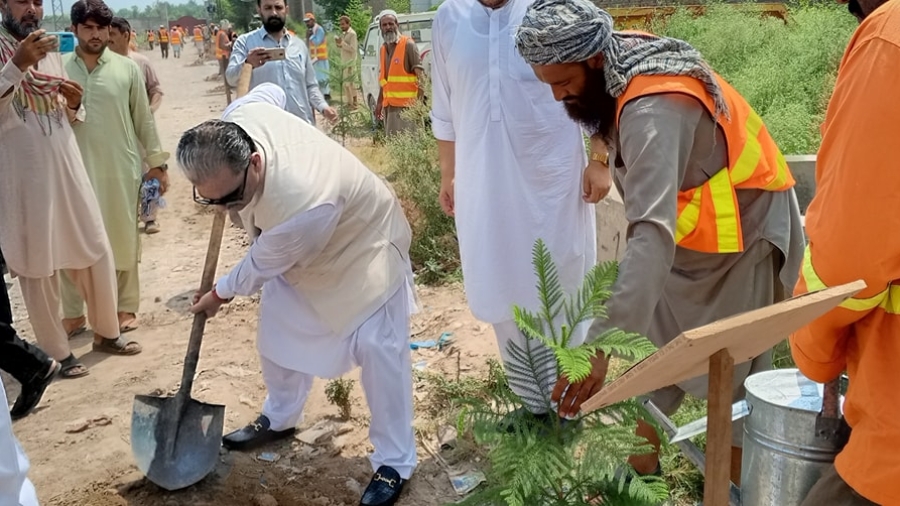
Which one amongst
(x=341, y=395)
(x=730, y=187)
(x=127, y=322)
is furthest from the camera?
(x=127, y=322)

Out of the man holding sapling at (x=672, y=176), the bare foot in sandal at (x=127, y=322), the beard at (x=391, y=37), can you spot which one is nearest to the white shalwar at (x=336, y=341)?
the man holding sapling at (x=672, y=176)

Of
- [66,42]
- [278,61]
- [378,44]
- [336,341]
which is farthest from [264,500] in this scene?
[378,44]

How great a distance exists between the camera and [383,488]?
309 centimetres

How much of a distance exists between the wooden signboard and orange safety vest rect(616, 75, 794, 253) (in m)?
0.77

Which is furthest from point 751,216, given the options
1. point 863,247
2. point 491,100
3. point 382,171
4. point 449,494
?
point 382,171

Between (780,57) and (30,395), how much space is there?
7084 mm

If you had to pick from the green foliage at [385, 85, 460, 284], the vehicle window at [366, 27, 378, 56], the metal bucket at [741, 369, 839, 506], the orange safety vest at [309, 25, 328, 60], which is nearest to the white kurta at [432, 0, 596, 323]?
the metal bucket at [741, 369, 839, 506]

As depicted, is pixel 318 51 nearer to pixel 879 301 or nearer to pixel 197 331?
pixel 197 331

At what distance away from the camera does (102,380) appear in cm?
445

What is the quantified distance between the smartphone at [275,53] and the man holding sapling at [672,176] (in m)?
3.42

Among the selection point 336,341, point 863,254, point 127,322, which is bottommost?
point 127,322

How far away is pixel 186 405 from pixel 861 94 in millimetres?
2744

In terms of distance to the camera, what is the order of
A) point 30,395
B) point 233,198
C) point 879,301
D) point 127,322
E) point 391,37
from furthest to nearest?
point 391,37
point 127,322
point 30,395
point 233,198
point 879,301

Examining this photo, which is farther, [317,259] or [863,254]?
[317,259]
